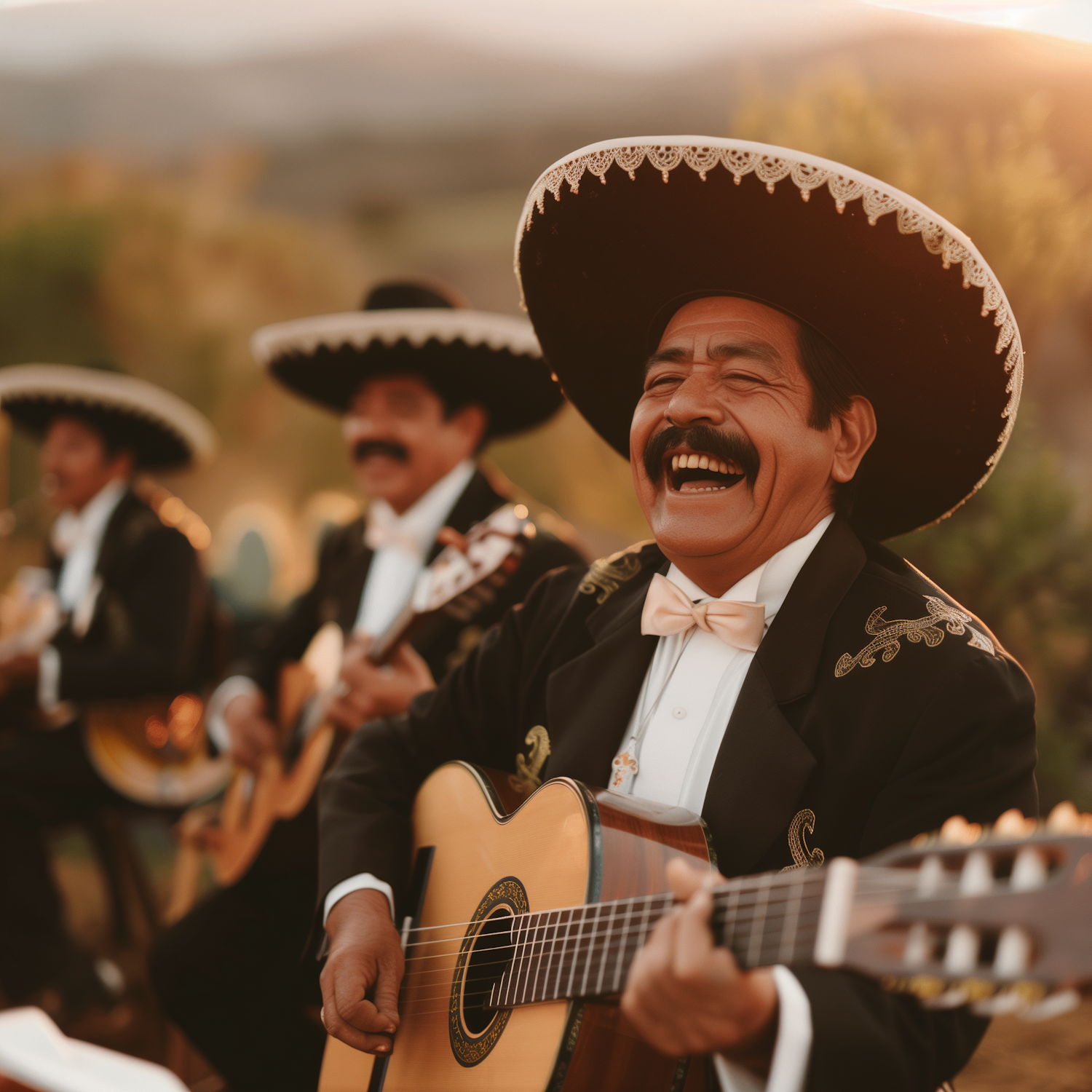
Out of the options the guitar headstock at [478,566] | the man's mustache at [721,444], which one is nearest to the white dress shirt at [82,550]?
the guitar headstock at [478,566]

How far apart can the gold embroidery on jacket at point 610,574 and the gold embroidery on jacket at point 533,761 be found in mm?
306

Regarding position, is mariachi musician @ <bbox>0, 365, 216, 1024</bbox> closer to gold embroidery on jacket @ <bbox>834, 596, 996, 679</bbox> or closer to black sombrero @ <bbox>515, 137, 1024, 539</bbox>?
black sombrero @ <bbox>515, 137, 1024, 539</bbox>

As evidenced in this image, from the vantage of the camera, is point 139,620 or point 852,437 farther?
point 139,620

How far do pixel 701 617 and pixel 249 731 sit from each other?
90.2 inches

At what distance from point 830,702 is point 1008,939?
654 mm

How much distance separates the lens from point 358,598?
3627 mm

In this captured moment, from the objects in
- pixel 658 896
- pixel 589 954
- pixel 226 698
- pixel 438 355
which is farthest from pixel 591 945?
pixel 226 698

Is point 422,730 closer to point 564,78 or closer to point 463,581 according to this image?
point 463,581

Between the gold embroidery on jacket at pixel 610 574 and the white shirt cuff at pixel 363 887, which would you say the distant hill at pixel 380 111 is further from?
the white shirt cuff at pixel 363 887

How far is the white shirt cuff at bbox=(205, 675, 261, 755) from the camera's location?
3703mm

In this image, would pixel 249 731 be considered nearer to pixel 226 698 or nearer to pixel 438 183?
pixel 226 698

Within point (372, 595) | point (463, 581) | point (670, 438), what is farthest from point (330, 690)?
point (670, 438)

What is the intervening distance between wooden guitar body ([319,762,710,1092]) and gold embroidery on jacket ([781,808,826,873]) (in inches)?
5.9

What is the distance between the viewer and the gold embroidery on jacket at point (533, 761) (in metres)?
2.04
